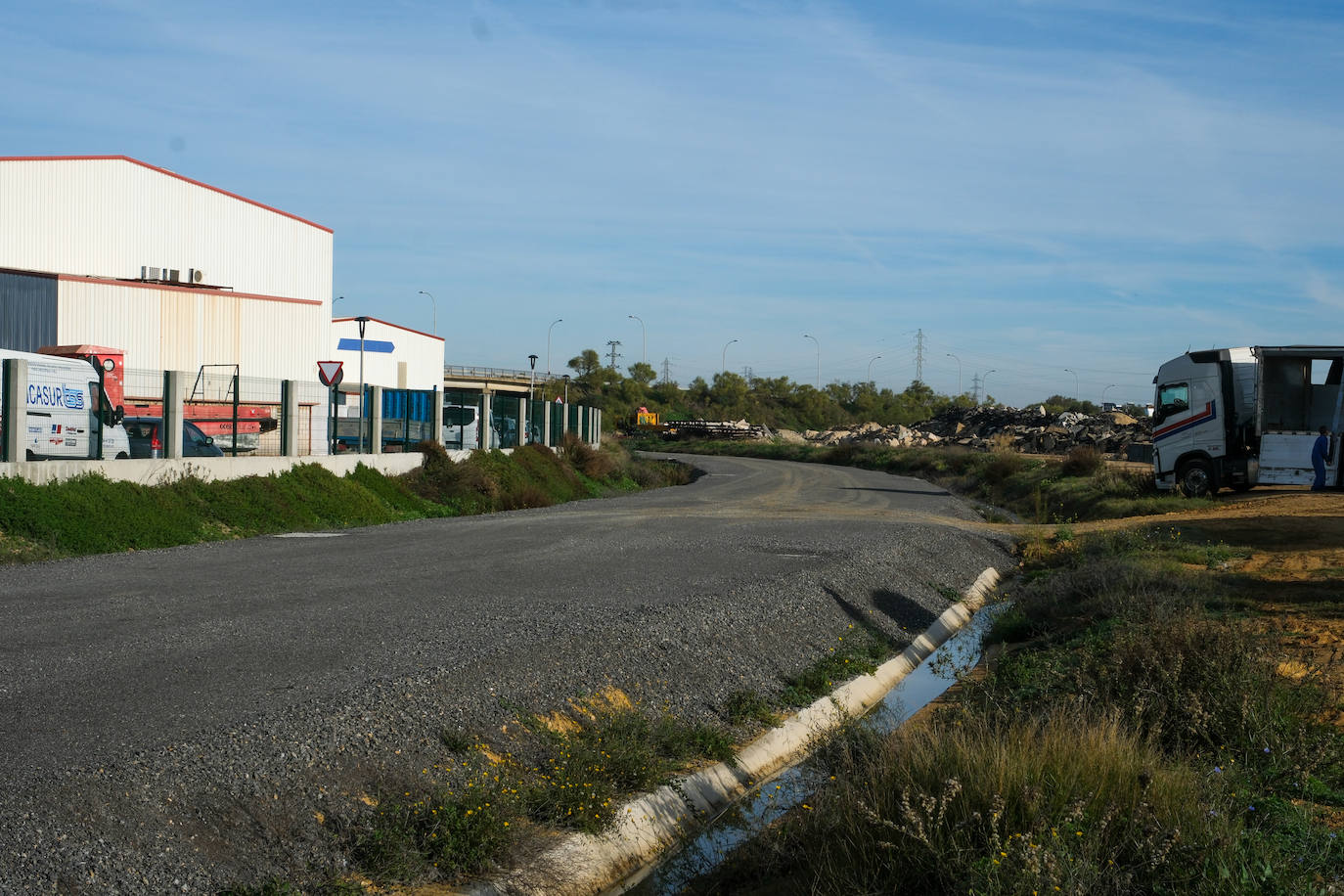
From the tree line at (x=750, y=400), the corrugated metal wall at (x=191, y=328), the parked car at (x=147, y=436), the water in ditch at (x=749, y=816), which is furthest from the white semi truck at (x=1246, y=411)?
the tree line at (x=750, y=400)

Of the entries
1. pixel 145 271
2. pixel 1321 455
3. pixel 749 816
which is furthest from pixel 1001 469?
pixel 749 816

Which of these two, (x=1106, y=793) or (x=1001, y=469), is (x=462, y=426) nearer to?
(x=1001, y=469)

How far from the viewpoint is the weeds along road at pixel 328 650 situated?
19.0 feet

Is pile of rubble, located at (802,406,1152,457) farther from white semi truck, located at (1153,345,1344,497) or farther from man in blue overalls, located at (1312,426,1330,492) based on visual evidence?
man in blue overalls, located at (1312,426,1330,492)

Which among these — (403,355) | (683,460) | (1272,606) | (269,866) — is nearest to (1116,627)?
(1272,606)

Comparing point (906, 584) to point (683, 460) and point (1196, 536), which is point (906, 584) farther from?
point (683, 460)

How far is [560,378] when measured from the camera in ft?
379

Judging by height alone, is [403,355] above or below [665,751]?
above

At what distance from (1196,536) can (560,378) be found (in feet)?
321

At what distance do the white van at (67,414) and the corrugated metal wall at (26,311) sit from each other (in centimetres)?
1919

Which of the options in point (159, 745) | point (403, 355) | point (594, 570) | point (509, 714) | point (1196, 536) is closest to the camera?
point (159, 745)

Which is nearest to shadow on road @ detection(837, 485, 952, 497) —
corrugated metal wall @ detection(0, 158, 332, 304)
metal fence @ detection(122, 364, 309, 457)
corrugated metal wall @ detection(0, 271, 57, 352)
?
metal fence @ detection(122, 364, 309, 457)

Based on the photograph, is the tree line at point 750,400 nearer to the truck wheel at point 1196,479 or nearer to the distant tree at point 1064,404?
the distant tree at point 1064,404

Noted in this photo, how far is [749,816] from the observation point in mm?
8281
